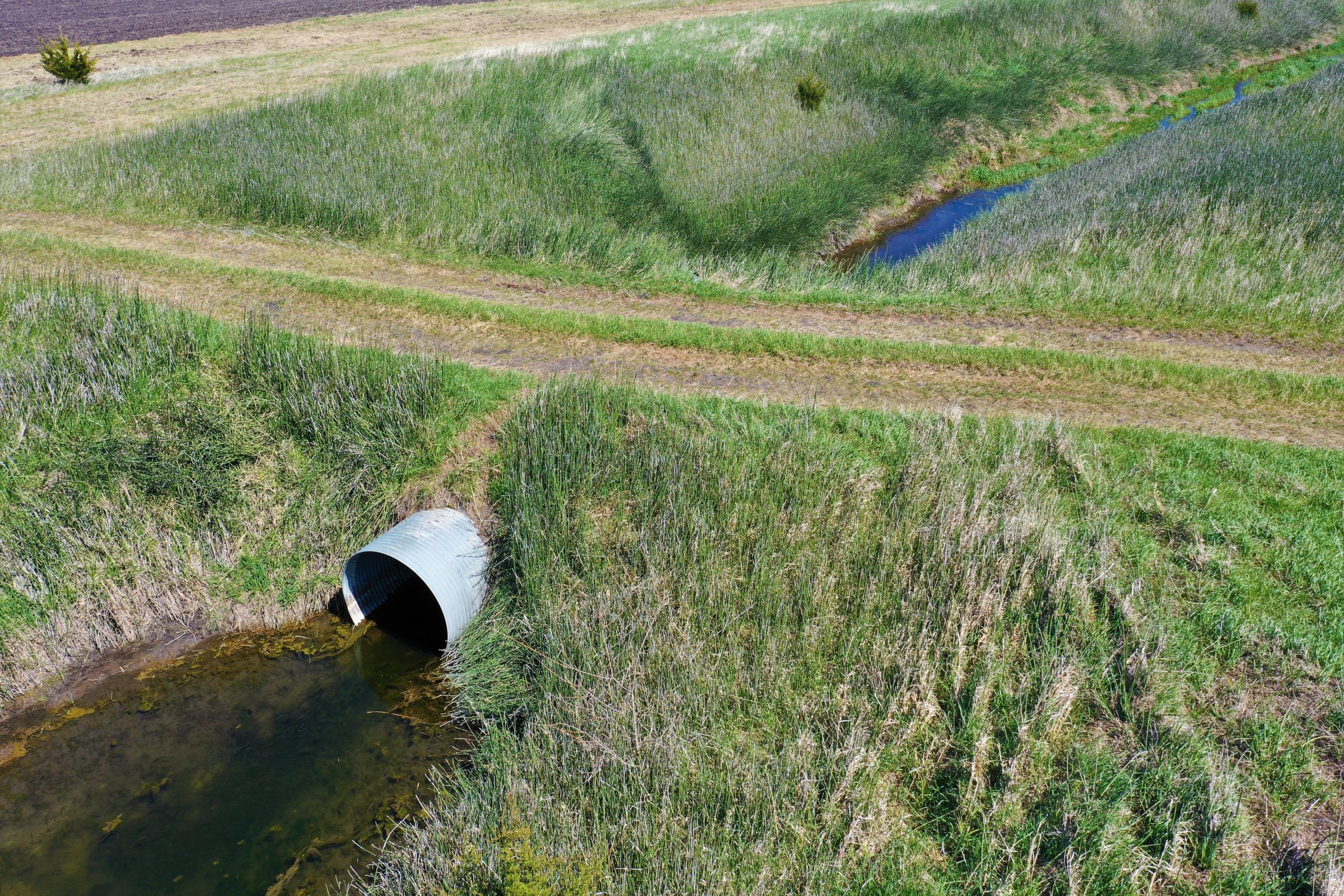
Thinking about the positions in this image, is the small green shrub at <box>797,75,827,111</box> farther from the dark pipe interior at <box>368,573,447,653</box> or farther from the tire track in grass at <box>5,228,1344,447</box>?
the dark pipe interior at <box>368,573,447,653</box>

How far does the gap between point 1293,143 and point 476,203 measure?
13980 millimetres

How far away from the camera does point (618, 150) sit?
51.9 feet

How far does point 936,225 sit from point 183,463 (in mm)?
13728

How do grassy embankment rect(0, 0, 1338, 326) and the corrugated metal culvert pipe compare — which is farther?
grassy embankment rect(0, 0, 1338, 326)

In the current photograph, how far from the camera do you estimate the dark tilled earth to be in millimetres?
29719

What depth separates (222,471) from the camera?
27.4 feet

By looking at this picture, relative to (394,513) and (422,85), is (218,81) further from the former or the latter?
(394,513)

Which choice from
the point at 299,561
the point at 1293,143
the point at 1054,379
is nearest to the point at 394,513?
the point at 299,561

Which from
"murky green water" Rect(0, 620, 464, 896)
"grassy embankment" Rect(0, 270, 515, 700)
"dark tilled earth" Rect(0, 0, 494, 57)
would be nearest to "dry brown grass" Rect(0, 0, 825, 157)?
"dark tilled earth" Rect(0, 0, 494, 57)

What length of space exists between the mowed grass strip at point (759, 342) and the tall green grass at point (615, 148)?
162 centimetres

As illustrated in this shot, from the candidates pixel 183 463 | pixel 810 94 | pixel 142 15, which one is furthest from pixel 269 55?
pixel 183 463

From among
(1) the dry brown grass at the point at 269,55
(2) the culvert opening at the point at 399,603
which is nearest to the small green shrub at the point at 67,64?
(1) the dry brown grass at the point at 269,55

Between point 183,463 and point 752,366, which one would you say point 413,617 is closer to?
point 183,463

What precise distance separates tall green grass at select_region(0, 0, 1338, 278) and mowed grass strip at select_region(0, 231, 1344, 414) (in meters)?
1.62
